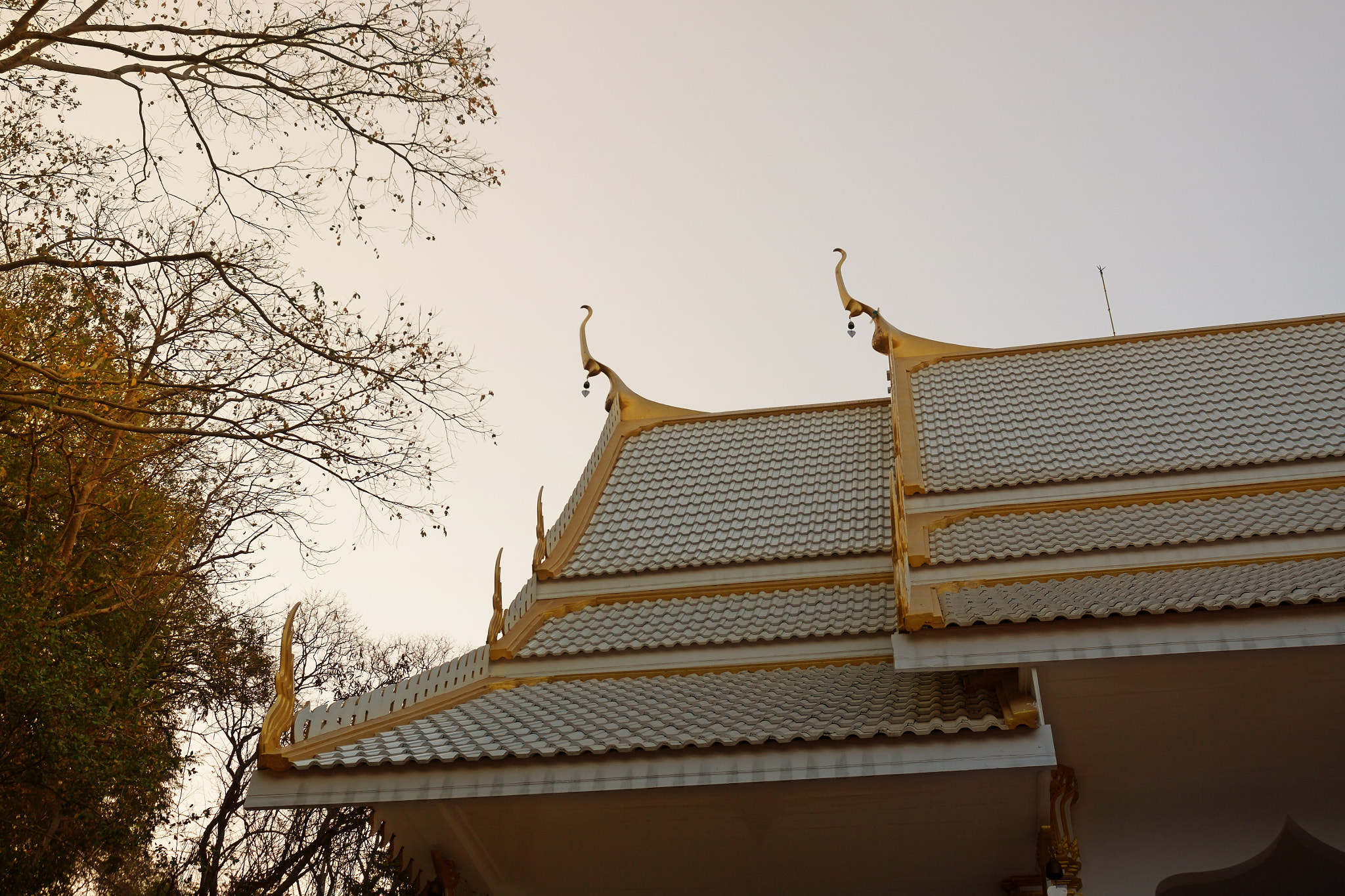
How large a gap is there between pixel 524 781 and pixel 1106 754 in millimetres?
2779

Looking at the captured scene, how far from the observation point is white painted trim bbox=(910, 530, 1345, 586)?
5809 millimetres

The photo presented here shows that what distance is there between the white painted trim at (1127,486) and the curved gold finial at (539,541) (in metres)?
2.64

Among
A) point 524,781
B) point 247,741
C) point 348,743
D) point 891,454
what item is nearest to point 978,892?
point 524,781

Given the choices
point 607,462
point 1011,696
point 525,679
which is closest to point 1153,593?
point 1011,696

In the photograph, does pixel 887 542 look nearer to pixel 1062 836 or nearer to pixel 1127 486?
pixel 1127 486

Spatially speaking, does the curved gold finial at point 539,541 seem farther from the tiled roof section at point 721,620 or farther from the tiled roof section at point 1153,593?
the tiled roof section at point 1153,593

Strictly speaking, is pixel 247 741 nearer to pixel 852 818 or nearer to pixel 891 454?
pixel 891 454

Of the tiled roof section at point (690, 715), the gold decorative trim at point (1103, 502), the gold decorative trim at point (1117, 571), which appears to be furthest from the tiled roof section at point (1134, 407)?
the tiled roof section at point (690, 715)

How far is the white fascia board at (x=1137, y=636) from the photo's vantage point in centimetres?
434

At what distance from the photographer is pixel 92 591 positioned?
10266mm

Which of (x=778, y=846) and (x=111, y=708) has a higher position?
(x=111, y=708)

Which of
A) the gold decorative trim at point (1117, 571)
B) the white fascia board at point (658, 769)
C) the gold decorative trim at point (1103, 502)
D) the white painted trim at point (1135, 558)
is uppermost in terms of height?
the gold decorative trim at point (1103, 502)

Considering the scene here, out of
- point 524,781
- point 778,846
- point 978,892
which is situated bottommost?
point 978,892

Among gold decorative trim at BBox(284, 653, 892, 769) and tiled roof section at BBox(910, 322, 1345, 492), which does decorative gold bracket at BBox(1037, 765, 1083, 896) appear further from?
tiled roof section at BBox(910, 322, 1345, 492)
